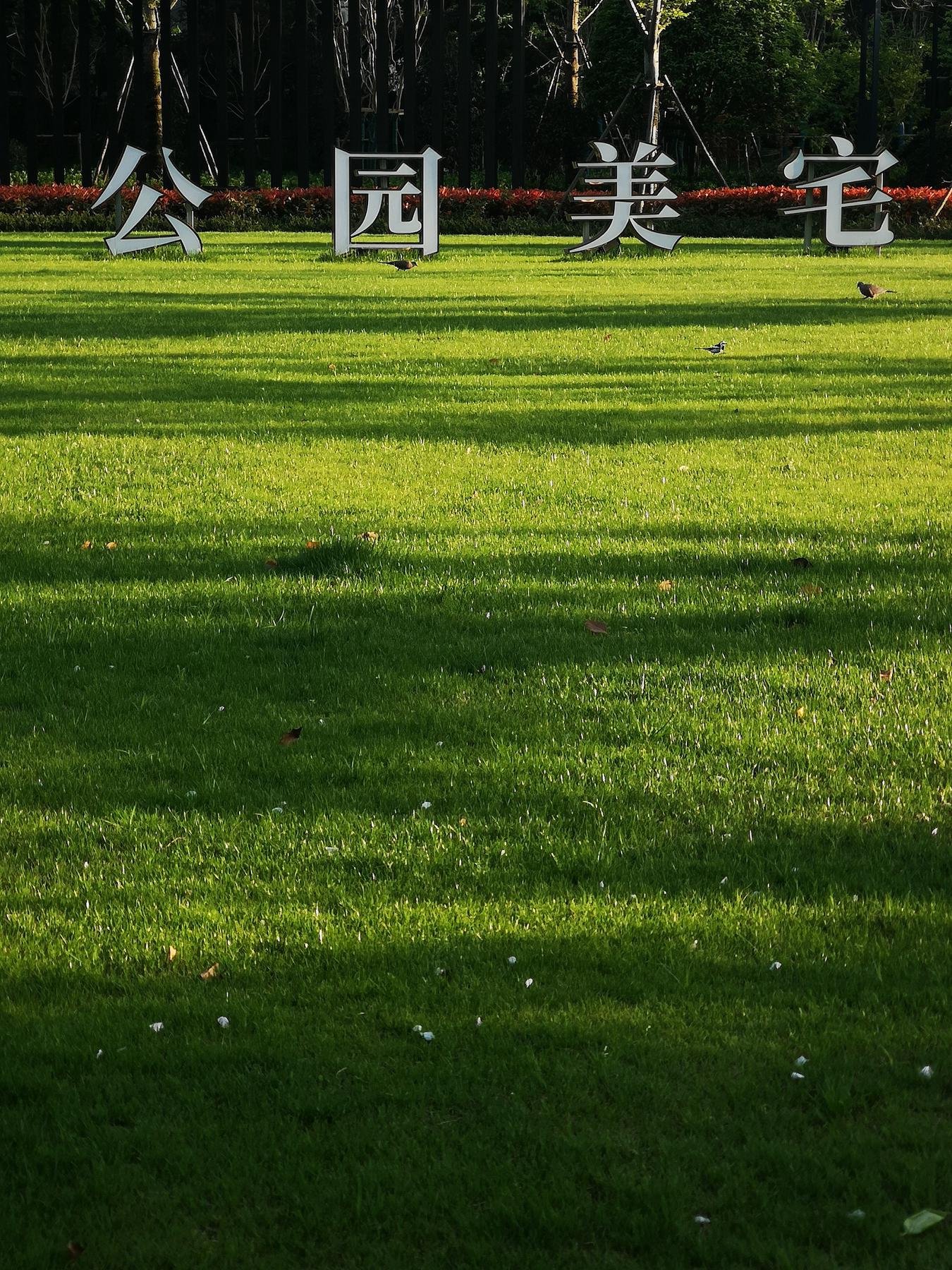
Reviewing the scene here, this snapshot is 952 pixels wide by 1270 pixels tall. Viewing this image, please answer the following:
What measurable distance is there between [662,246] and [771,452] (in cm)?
2006

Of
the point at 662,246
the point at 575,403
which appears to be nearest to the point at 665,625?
the point at 575,403

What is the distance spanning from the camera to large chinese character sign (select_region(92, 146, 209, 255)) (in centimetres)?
2575

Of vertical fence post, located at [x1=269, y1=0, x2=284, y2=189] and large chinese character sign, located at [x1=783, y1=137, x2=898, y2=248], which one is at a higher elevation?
vertical fence post, located at [x1=269, y1=0, x2=284, y2=189]

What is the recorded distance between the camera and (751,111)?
144 ft

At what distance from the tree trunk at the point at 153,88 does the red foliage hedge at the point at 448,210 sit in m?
2.52

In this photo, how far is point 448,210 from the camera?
36125 mm

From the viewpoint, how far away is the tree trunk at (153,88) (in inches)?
1501

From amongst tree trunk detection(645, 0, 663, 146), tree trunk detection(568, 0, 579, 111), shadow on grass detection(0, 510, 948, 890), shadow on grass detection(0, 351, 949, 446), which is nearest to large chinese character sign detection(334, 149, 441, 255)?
tree trunk detection(645, 0, 663, 146)

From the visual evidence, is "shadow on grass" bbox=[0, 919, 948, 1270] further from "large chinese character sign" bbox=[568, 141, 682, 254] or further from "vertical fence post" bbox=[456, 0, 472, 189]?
"vertical fence post" bbox=[456, 0, 472, 189]

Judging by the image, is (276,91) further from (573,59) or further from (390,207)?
(390,207)

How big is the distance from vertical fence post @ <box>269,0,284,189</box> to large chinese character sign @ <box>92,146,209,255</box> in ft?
41.8

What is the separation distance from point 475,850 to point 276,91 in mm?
40013

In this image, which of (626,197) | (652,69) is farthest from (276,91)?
(626,197)

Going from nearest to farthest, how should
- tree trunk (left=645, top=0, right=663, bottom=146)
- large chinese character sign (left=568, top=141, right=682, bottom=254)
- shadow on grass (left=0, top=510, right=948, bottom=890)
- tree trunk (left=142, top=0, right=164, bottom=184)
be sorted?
shadow on grass (left=0, top=510, right=948, bottom=890) → large chinese character sign (left=568, top=141, right=682, bottom=254) → tree trunk (left=645, top=0, right=663, bottom=146) → tree trunk (left=142, top=0, right=164, bottom=184)
